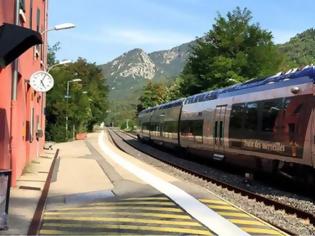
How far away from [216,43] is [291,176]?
5714cm

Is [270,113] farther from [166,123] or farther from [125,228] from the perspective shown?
[166,123]

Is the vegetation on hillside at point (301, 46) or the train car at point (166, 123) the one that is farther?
the vegetation on hillside at point (301, 46)

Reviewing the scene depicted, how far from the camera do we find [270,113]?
59.4 ft

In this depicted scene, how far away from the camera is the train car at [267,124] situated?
15.6 metres

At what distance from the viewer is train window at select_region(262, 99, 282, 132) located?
57.6ft

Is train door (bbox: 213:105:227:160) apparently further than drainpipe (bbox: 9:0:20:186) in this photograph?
Yes

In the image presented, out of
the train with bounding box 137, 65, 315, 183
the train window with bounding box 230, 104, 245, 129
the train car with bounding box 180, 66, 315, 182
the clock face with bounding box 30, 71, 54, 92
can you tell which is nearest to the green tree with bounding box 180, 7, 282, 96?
the train with bounding box 137, 65, 315, 183

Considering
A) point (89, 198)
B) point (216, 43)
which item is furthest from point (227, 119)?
point (216, 43)

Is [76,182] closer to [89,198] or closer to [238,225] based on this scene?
[89,198]

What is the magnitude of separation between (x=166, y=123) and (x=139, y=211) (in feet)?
100

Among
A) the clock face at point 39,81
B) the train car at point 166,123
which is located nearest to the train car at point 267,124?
the clock face at point 39,81

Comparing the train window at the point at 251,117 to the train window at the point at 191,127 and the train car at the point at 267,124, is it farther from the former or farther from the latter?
the train window at the point at 191,127

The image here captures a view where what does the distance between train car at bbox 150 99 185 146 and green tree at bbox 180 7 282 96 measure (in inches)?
737

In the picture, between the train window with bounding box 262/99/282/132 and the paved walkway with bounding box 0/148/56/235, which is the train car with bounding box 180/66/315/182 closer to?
the train window with bounding box 262/99/282/132
